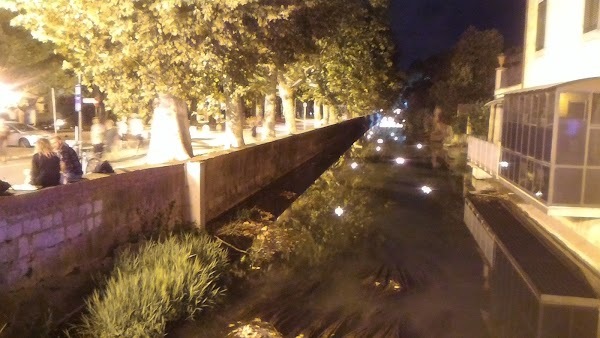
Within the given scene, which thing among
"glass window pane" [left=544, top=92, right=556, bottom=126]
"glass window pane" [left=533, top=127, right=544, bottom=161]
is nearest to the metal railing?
"glass window pane" [left=533, top=127, right=544, bottom=161]

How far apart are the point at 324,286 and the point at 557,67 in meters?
8.97

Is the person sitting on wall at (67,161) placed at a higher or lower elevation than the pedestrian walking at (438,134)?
higher

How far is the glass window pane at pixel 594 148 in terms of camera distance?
12.9 metres

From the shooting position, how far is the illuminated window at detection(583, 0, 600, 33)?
45.4ft

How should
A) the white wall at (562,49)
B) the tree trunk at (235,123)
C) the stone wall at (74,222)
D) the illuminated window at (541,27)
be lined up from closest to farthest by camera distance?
1. the stone wall at (74,222)
2. the white wall at (562,49)
3. the illuminated window at (541,27)
4. the tree trunk at (235,123)

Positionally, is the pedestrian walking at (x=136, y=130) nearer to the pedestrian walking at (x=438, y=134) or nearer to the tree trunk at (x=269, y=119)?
the tree trunk at (x=269, y=119)

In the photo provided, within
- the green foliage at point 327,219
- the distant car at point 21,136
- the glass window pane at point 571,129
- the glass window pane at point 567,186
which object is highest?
the glass window pane at point 571,129

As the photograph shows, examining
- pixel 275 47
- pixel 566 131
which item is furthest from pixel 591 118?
pixel 275 47

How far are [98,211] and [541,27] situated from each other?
13.2 m

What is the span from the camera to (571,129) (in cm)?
1309

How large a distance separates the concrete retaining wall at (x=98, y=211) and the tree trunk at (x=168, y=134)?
4.35ft

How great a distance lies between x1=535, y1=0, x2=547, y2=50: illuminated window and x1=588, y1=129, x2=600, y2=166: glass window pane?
221 inches

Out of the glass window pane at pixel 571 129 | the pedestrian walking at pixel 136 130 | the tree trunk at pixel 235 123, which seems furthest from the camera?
the pedestrian walking at pixel 136 130

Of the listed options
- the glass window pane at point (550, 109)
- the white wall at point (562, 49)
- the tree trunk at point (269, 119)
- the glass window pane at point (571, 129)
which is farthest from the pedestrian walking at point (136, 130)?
the glass window pane at point (571, 129)
